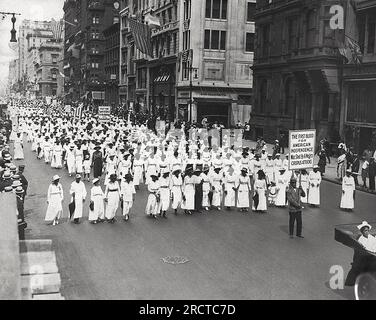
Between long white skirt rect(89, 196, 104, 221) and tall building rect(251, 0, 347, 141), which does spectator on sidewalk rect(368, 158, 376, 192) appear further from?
long white skirt rect(89, 196, 104, 221)

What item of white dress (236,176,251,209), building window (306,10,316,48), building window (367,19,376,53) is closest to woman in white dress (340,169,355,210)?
white dress (236,176,251,209)

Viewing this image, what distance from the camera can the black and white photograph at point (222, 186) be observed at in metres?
9.43

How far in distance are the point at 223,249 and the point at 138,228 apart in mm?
2940

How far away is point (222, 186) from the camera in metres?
19.4

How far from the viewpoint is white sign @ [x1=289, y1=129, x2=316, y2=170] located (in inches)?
581

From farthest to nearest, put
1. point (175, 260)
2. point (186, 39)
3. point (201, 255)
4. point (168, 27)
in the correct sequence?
point (168, 27) < point (186, 39) < point (201, 255) < point (175, 260)

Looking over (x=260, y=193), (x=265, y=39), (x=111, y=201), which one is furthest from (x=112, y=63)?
(x=111, y=201)

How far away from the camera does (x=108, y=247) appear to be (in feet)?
40.5

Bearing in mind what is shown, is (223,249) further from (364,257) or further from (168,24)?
(168,24)

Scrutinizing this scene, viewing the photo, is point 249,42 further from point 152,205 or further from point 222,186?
point 152,205

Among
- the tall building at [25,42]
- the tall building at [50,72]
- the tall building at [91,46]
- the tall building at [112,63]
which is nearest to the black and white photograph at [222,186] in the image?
the tall building at [25,42]

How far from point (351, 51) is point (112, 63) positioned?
208 feet

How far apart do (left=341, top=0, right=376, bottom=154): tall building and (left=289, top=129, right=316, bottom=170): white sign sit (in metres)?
15.8
